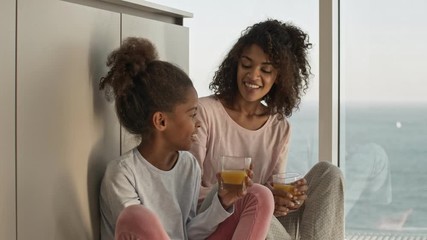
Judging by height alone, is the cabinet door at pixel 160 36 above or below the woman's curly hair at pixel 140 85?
above

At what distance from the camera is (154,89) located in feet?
6.60

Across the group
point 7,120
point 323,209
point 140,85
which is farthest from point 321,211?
point 7,120

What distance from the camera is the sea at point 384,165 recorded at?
9.68ft

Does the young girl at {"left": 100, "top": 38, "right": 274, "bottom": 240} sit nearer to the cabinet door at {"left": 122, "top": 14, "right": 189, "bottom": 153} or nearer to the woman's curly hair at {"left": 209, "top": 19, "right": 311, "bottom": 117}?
the cabinet door at {"left": 122, "top": 14, "right": 189, "bottom": 153}

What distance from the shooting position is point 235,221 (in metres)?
A: 2.13

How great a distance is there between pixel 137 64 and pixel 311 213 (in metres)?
0.70

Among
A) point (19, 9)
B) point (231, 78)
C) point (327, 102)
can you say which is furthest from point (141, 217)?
point (327, 102)

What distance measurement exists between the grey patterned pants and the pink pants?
0.55 feet

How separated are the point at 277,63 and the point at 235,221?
0.53 metres

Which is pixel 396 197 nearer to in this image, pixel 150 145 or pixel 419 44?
pixel 419 44

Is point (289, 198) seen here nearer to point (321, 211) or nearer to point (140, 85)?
point (321, 211)

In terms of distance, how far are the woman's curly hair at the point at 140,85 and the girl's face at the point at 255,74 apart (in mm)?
338

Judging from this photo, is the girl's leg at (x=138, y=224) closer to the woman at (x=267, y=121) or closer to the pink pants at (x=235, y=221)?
the pink pants at (x=235, y=221)

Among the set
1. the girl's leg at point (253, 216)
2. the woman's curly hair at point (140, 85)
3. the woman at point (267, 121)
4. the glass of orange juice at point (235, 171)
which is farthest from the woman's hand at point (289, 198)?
the woman's curly hair at point (140, 85)
